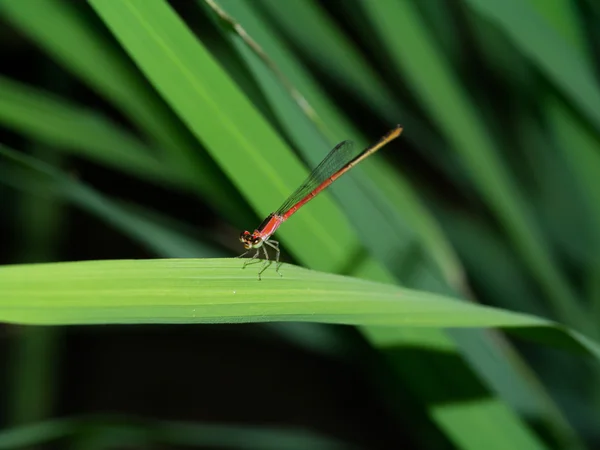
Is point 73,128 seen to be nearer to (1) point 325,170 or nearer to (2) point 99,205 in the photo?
(2) point 99,205

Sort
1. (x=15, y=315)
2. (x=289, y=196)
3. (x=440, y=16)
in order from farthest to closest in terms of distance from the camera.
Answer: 1. (x=440, y=16)
2. (x=289, y=196)
3. (x=15, y=315)

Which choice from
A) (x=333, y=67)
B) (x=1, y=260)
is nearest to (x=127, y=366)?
(x=1, y=260)

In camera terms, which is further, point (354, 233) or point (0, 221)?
point (0, 221)

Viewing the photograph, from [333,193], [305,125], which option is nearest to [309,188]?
[333,193]

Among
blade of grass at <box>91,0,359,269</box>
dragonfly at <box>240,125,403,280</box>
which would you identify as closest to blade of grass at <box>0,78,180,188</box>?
dragonfly at <box>240,125,403,280</box>

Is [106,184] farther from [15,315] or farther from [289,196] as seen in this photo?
[15,315]

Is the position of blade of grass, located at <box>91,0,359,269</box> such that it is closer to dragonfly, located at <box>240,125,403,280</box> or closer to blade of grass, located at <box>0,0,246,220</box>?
dragonfly, located at <box>240,125,403,280</box>
